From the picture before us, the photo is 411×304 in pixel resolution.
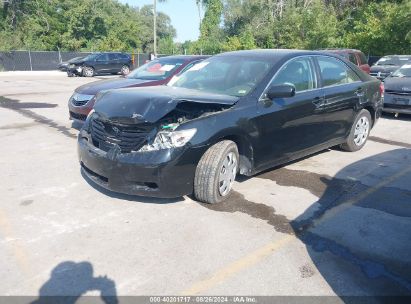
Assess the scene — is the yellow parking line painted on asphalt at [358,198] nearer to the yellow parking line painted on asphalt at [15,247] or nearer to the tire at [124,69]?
the yellow parking line painted on asphalt at [15,247]

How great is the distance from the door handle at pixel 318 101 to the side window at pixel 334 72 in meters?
0.27

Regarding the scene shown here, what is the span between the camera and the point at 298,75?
5355 mm

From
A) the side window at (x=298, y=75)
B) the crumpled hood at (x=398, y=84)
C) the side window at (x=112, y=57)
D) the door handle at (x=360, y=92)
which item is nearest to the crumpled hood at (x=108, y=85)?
the side window at (x=298, y=75)

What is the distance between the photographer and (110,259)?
3.34 meters

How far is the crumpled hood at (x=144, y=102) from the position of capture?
13.6 feet

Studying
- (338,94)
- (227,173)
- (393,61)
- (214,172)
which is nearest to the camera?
(214,172)

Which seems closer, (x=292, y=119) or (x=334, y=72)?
(x=292, y=119)

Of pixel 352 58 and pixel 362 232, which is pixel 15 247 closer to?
pixel 362 232

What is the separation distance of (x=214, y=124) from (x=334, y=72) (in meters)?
2.73

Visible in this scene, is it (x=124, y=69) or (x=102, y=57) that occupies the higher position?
(x=102, y=57)

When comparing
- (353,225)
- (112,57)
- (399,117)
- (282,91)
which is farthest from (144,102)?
(112,57)

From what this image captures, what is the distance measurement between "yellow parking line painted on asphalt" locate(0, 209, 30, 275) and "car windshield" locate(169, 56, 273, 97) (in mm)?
2688

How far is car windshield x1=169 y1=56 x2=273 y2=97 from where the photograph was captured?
4949mm

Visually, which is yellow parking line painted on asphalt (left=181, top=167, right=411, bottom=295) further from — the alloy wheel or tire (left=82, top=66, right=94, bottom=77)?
tire (left=82, top=66, right=94, bottom=77)
